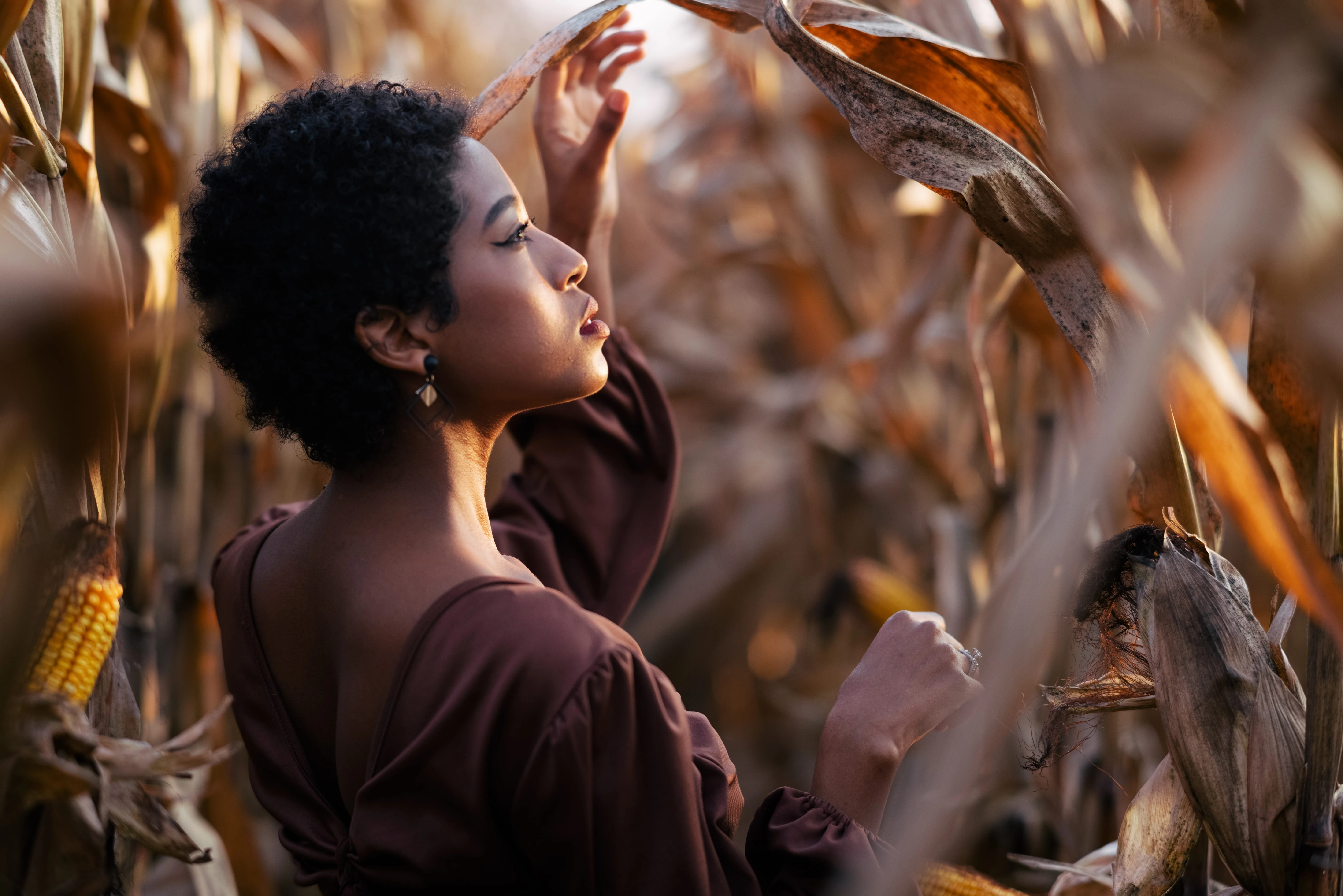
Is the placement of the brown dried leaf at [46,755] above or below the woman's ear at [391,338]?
below

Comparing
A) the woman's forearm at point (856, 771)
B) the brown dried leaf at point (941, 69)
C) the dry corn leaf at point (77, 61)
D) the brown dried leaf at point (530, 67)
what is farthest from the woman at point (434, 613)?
the brown dried leaf at point (941, 69)

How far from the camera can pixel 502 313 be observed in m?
0.81

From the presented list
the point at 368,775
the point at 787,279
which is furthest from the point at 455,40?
the point at 368,775

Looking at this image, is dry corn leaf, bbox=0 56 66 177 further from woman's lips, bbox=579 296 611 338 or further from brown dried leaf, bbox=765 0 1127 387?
brown dried leaf, bbox=765 0 1127 387

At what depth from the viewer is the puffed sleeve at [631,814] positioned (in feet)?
2.28

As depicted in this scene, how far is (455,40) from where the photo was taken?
312 cm

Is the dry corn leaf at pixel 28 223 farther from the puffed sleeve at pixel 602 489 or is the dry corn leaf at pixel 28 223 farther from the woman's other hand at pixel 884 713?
the woman's other hand at pixel 884 713

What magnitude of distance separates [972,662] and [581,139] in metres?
0.74

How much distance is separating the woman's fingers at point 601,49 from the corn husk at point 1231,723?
83 cm

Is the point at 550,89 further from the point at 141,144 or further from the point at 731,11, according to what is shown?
the point at 141,144

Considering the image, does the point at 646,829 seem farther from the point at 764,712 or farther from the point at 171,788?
the point at 764,712

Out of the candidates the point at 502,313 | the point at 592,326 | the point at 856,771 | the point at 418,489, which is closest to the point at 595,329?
the point at 592,326

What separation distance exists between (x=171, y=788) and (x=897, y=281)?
6.14 ft

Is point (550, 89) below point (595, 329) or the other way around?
the other way around
